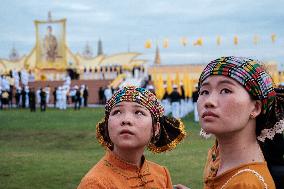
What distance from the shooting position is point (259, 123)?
2.72 meters

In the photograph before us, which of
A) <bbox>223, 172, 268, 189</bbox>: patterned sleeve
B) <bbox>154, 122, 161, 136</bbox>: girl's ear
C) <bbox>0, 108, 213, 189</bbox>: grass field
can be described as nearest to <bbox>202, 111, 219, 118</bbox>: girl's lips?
<bbox>223, 172, 268, 189</bbox>: patterned sleeve

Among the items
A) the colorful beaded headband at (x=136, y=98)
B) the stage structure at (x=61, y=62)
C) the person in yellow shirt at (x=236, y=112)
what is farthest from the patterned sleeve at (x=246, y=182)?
the stage structure at (x=61, y=62)

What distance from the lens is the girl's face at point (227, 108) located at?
101 inches

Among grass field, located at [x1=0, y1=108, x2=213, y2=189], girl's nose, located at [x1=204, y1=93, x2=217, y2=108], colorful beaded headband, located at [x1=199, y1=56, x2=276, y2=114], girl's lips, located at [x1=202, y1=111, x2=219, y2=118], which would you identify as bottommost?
grass field, located at [x1=0, y1=108, x2=213, y2=189]

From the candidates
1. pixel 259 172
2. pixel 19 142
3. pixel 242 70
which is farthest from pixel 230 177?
pixel 19 142

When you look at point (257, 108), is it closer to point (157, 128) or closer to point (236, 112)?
point (236, 112)

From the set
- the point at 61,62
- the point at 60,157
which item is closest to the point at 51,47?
the point at 61,62

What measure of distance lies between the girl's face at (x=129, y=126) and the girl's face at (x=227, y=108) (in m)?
0.64

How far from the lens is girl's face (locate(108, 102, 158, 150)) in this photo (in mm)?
3111

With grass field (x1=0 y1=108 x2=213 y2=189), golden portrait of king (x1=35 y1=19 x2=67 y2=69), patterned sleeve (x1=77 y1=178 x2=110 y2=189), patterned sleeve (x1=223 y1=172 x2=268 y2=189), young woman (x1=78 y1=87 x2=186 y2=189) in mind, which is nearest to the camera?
patterned sleeve (x1=223 y1=172 x2=268 y2=189)

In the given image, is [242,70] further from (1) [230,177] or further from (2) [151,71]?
(2) [151,71]

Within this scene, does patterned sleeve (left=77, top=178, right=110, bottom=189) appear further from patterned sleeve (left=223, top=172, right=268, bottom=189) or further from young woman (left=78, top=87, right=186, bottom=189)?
patterned sleeve (left=223, top=172, right=268, bottom=189)

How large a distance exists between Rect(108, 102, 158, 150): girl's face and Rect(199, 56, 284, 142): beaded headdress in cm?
57

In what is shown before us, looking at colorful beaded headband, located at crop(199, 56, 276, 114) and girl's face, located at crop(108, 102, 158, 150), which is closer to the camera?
colorful beaded headband, located at crop(199, 56, 276, 114)
